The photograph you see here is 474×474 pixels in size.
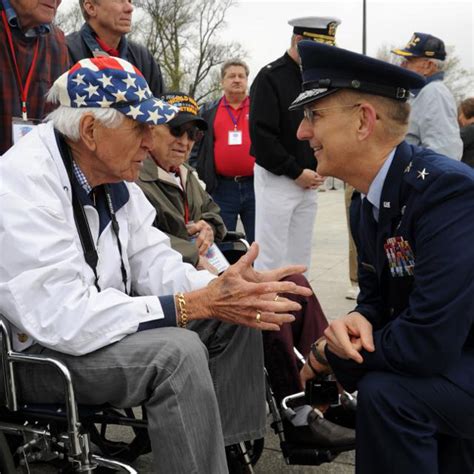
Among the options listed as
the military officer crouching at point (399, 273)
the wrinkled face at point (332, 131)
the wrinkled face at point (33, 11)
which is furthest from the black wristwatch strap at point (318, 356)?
the wrinkled face at point (33, 11)

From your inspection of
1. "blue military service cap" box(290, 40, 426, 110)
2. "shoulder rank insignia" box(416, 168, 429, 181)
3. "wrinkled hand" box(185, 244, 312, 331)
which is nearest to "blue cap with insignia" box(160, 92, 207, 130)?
"blue military service cap" box(290, 40, 426, 110)

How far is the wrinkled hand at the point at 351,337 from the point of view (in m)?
2.04

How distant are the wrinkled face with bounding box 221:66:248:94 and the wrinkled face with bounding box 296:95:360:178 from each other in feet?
10.9

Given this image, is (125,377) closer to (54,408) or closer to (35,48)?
(54,408)

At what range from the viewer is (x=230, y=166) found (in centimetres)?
515

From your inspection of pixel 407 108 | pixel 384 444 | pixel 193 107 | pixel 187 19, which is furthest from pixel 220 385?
pixel 187 19

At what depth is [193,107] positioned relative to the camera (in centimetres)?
321

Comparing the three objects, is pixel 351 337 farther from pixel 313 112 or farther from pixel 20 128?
pixel 20 128

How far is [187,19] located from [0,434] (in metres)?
27.5

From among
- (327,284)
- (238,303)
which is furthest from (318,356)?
(327,284)

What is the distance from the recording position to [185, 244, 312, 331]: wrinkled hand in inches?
83.0

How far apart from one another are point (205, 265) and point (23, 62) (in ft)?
3.85

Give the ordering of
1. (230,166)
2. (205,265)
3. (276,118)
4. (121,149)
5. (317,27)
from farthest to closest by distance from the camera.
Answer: (230,166)
(276,118)
(317,27)
(205,265)
(121,149)

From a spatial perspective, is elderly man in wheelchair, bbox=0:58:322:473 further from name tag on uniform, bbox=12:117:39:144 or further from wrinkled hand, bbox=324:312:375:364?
name tag on uniform, bbox=12:117:39:144
